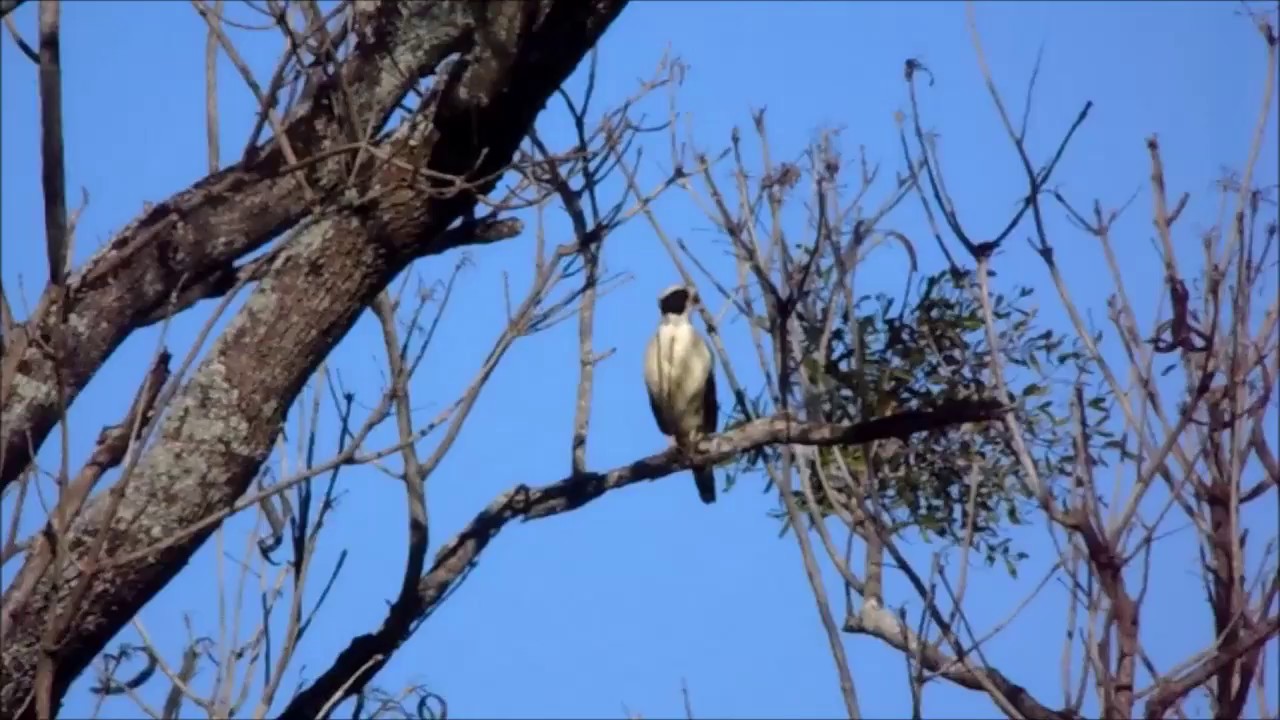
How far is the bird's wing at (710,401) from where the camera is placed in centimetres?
480

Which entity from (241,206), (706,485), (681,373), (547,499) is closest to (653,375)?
(681,373)

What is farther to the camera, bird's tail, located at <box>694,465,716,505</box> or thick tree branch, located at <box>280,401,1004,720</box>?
bird's tail, located at <box>694,465,716,505</box>

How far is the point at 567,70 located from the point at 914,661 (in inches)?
40.7

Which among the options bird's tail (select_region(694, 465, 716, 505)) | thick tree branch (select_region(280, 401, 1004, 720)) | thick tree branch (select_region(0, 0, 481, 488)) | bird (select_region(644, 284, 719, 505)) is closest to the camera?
thick tree branch (select_region(0, 0, 481, 488))

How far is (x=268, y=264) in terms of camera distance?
6.15ft

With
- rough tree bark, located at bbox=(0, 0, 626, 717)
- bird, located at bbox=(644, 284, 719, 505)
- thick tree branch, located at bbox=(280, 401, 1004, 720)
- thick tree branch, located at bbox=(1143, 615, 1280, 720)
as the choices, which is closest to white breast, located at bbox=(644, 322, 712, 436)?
bird, located at bbox=(644, 284, 719, 505)

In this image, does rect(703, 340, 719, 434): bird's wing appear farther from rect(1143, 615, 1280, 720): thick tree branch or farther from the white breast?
rect(1143, 615, 1280, 720): thick tree branch

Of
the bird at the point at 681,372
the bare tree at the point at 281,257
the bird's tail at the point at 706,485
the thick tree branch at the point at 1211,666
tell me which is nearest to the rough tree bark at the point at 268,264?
the bare tree at the point at 281,257

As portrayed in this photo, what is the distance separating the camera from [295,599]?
2.53m

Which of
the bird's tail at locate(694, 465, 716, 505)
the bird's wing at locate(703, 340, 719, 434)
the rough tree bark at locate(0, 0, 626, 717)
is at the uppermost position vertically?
the bird's wing at locate(703, 340, 719, 434)

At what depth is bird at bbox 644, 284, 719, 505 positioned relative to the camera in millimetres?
4789

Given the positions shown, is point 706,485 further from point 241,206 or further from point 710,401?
point 241,206

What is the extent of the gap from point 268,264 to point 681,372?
299 centimetres

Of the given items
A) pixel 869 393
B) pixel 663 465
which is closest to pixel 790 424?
pixel 663 465
